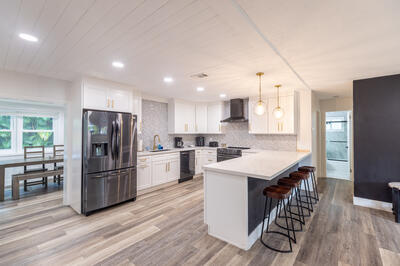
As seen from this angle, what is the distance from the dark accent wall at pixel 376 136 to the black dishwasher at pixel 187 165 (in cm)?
379

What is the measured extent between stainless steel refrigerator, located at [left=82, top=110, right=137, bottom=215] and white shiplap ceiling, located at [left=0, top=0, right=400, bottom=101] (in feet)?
2.78

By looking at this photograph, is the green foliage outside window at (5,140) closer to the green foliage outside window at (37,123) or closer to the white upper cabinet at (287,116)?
the green foliage outside window at (37,123)

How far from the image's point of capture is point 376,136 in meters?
3.31

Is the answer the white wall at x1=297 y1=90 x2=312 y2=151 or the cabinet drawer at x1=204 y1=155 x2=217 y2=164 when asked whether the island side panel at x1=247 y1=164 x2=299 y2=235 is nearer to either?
the white wall at x1=297 y1=90 x2=312 y2=151

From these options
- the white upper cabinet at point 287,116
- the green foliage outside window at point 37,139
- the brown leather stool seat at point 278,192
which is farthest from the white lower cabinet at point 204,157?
the green foliage outside window at point 37,139

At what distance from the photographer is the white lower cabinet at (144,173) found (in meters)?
4.01

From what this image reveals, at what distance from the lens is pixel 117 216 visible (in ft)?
10.1

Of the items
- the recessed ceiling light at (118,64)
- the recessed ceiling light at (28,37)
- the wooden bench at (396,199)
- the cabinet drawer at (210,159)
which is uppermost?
the recessed ceiling light at (28,37)

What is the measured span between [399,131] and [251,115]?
2.82 meters

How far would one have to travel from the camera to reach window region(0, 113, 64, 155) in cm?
516

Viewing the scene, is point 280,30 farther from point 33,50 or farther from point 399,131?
point 399,131

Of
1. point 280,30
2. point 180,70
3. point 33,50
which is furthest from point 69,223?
point 280,30

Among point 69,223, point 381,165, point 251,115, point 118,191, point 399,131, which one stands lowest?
point 69,223

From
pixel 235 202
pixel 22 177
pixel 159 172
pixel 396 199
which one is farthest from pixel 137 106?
pixel 396 199
